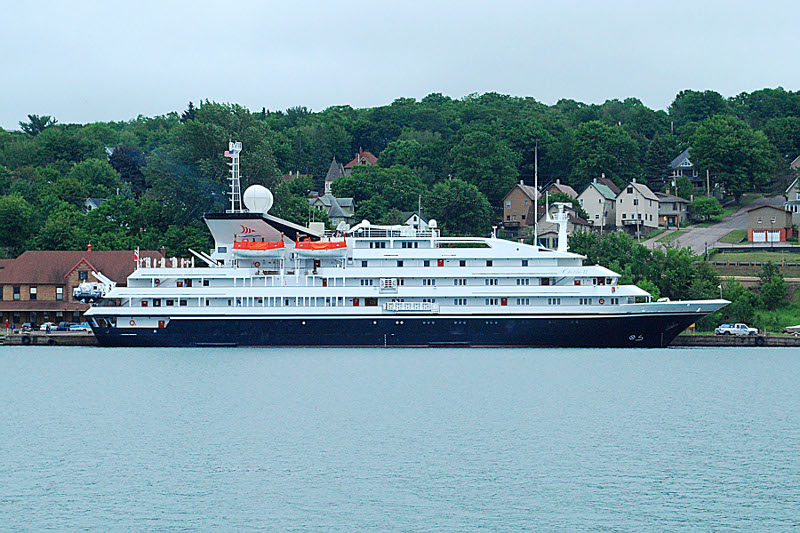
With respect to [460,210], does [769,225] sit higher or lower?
lower

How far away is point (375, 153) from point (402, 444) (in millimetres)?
113291

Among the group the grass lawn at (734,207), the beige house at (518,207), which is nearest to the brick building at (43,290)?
the beige house at (518,207)

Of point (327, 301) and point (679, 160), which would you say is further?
point (679, 160)

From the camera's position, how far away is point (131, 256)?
72875 millimetres

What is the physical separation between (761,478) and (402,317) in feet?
99.8

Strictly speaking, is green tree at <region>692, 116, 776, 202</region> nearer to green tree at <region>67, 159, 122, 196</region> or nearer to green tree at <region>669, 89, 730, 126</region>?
green tree at <region>669, 89, 730, 126</region>

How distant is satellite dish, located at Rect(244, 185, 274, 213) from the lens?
6384 cm

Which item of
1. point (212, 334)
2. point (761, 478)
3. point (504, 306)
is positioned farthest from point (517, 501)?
point (212, 334)

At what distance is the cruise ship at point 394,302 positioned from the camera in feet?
189

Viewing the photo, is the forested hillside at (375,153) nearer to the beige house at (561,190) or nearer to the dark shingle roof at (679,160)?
the dark shingle roof at (679,160)

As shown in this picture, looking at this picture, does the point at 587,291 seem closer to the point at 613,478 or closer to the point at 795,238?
the point at 613,478

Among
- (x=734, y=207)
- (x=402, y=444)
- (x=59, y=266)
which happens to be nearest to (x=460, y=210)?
(x=734, y=207)

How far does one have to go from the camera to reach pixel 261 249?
6025 cm

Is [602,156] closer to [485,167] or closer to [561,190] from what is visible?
[561,190]
